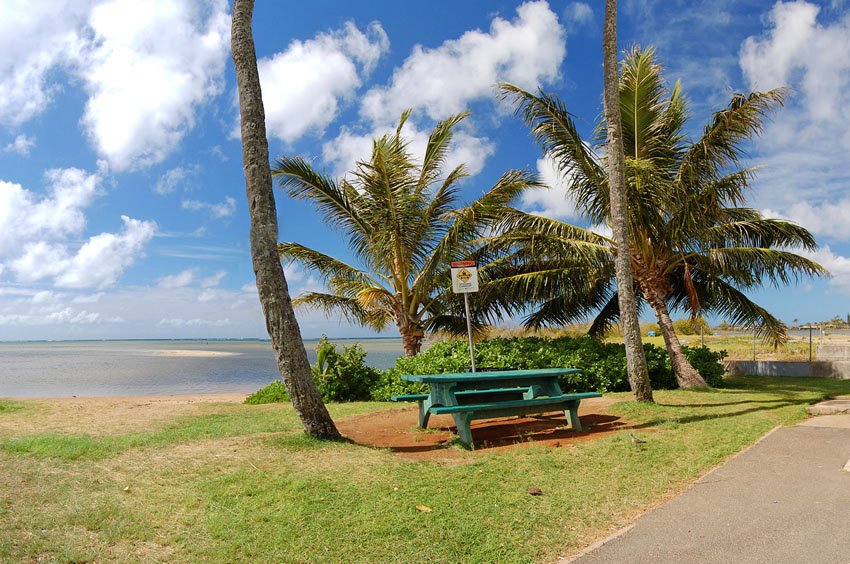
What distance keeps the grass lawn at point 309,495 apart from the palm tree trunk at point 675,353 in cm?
556

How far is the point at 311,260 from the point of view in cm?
1524

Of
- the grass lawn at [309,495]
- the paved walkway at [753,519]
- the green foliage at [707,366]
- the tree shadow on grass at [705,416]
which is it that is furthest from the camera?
the green foliage at [707,366]

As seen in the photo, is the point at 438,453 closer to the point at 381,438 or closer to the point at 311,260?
the point at 381,438

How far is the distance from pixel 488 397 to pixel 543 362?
397 cm

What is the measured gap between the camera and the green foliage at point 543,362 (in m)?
12.2

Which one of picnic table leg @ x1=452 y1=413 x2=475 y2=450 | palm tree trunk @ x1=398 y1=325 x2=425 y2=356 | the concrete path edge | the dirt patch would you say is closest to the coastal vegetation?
palm tree trunk @ x1=398 y1=325 x2=425 y2=356

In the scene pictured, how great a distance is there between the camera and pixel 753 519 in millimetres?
4227

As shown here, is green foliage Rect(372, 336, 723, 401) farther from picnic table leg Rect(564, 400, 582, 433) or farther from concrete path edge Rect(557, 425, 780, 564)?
concrete path edge Rect(557, 425, 780, 564)

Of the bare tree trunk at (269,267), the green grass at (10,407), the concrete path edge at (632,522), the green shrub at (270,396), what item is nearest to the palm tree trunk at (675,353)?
the concrete path edge at (632,522)

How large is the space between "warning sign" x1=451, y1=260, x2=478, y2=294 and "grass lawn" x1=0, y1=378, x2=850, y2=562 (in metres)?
3.74

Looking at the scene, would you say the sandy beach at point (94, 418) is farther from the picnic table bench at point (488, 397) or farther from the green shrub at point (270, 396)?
the picnic table bench at point (488, 397)

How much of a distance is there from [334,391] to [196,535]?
8.70 m

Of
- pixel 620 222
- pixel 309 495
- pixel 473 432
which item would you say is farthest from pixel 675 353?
pixel 309 495

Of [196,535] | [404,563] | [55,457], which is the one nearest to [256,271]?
[55,457]
